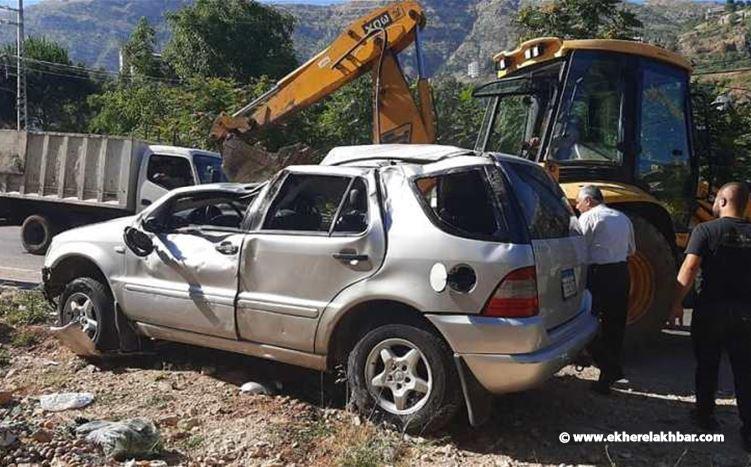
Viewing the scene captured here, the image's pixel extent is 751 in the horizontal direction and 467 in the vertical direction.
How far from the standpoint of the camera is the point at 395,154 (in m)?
4.91

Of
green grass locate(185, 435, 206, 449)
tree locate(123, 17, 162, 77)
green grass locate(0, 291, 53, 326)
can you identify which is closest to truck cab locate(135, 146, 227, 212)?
green grass locate(0, 291, 53, 326)

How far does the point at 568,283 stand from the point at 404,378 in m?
1.29

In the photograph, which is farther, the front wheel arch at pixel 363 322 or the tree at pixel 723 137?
the tree at pixel 723 137

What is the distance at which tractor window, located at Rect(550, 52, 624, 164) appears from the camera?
6.50 m

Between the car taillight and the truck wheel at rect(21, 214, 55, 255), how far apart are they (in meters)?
10.7

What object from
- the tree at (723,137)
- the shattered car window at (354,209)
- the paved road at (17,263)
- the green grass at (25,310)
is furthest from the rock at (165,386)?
the tree at (723,137)

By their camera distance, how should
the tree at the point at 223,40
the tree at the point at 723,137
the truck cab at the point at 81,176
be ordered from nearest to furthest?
1. the tree at the point at 723,137
2. the truck cab at the point at 81,176
3. the tree at the point at 223,40

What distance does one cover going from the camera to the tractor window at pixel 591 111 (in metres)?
6.50

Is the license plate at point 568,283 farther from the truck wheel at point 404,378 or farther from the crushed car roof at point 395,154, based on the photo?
the crushed car roof at point 395,154

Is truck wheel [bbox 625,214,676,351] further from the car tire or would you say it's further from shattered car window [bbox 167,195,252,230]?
the car tire

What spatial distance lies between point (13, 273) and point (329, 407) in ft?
24.3

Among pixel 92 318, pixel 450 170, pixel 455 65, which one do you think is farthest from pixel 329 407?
pixel 455 65

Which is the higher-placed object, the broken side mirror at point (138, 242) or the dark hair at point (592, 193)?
the dark hair at point (592, 193)

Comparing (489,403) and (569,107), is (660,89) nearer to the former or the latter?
(569,107)
